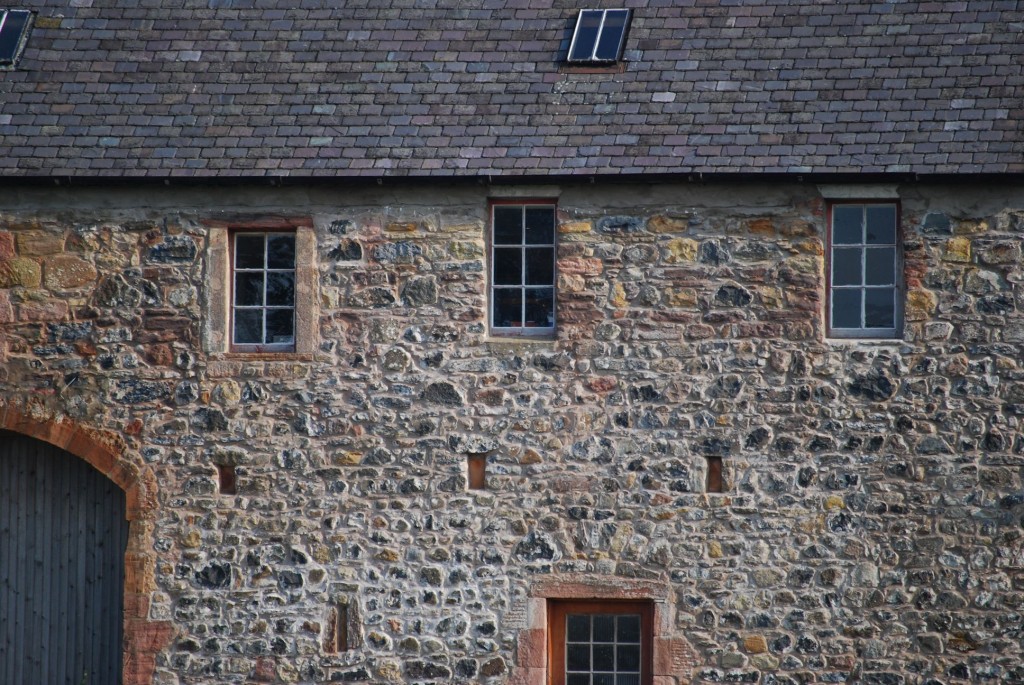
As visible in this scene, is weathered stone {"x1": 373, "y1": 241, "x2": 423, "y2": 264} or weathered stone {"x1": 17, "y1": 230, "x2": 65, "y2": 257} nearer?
weathered stone {"x1": 373, "y1": 241, "x2": 423, "y2": 264}

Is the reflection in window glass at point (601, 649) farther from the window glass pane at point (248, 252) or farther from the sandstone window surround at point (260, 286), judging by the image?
the window glass pane at point (248, 252)

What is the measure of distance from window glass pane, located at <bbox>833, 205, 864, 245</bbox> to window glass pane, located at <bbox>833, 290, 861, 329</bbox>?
1.32 feet

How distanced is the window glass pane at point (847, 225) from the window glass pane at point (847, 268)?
8 centimetres

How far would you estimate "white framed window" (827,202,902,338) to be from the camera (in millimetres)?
11516

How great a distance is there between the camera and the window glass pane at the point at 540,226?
11.8 metres

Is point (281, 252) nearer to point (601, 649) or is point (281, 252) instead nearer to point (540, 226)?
point (540, 226)

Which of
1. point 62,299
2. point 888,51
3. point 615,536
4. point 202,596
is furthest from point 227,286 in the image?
point 888,51

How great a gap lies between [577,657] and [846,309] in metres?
3.47

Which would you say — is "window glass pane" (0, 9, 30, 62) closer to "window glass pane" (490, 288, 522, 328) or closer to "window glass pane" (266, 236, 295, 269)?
"window glass pane" (266, 236, 295, 269)

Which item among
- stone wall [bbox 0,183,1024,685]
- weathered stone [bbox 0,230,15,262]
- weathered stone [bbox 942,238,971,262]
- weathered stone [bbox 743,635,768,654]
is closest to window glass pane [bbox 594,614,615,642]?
stone wall [bbox 0,183,1024,685]

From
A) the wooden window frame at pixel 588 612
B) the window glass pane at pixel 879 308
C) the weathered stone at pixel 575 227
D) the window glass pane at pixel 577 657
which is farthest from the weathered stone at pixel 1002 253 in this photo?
the window glass pane at pixel 577 657

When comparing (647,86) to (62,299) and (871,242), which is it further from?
(62,299)

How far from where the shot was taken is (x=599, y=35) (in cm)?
1236

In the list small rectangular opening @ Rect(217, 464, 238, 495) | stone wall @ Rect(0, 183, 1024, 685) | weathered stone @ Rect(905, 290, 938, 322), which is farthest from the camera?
small rectangular opening @ Rect(217, 464, 238, 495)
